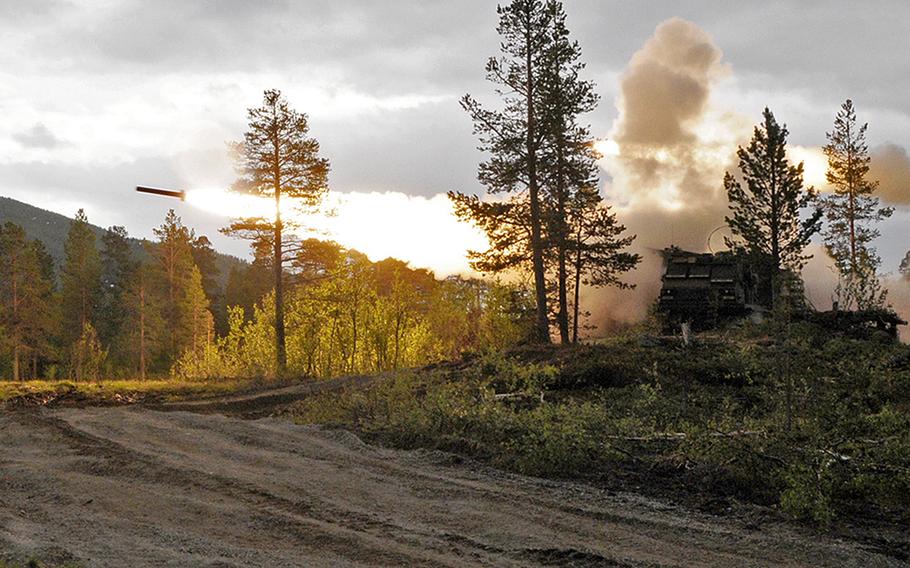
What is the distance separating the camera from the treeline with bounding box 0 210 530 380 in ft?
110

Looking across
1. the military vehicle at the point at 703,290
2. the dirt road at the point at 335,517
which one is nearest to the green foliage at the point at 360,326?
the military vehicle at the point at 703,290

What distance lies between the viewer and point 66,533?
7.45 m

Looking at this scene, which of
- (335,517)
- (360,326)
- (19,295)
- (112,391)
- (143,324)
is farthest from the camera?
(143,324)

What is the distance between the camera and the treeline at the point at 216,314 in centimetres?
3350

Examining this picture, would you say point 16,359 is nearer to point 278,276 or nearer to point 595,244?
point 278,276

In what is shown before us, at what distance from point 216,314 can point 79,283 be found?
18.7 meters

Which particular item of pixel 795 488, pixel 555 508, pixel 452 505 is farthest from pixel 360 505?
pixel 795 488

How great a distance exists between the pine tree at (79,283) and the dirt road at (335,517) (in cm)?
6462

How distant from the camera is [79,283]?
2817 inches

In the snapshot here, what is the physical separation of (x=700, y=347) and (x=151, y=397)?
51.1 ft

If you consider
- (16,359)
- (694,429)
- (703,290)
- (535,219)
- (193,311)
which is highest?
(535,219)

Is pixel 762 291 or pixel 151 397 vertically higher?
pixel 762 291

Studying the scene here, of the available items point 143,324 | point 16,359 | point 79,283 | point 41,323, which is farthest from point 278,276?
point 79,283

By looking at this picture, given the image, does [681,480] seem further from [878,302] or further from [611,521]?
[878,302]
